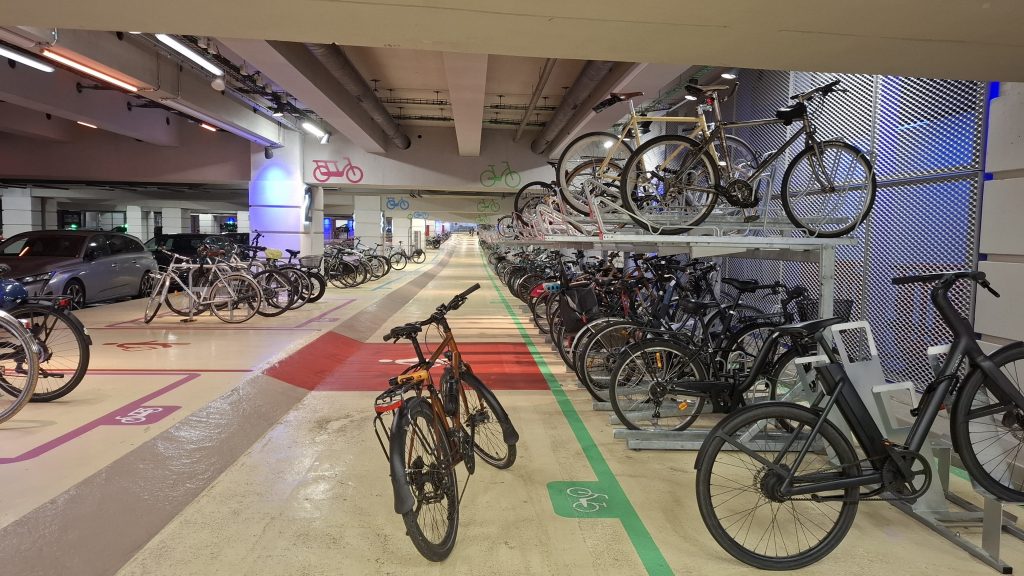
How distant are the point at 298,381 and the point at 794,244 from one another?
15.2 ft

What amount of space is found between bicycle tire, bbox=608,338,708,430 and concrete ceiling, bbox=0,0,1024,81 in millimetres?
1971

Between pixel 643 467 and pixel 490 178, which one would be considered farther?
pixel 490 178

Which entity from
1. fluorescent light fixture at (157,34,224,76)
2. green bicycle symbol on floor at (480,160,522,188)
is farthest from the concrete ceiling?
green bicycle symbol on floor at (480,160,522,188)

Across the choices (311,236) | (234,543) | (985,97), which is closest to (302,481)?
(234,543)

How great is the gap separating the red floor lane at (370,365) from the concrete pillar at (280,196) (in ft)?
29.1

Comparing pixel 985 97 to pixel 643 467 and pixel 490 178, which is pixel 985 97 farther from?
pixel 490 178

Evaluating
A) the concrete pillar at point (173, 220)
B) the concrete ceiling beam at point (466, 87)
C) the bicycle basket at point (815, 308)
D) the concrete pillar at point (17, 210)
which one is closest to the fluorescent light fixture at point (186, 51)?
the concrete ceiling beam at point (466, 87)

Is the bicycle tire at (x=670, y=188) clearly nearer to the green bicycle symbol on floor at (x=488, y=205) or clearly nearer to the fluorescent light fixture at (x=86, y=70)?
the fluorescent light fixture at (x=86, y=70)

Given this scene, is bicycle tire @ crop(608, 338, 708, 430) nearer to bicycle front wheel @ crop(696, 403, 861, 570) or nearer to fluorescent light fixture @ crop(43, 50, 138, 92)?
bicycle front wheel @ crop(696, 403, 861, 570)

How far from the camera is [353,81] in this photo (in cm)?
928

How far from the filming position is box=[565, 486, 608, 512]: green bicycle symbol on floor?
3170mm

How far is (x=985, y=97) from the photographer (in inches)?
167

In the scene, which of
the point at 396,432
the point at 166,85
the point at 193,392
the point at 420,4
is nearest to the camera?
the point at 396,432

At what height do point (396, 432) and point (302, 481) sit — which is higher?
point (396, 432)
